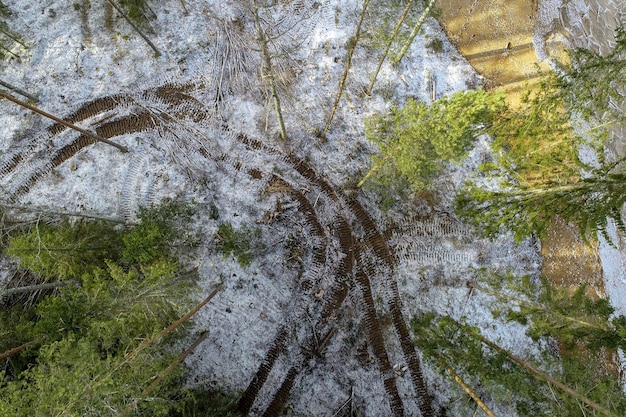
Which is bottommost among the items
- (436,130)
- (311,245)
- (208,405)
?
(208,405)

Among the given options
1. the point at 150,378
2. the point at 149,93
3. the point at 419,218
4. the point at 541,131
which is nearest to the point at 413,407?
the point at 419,218

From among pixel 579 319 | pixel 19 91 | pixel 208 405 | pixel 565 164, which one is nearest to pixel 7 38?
pixel 19 91

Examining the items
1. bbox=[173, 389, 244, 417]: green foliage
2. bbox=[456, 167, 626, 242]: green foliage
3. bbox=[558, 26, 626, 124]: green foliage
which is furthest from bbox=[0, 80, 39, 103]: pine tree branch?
bbox=[558, 26, 626, 124]: green foliage

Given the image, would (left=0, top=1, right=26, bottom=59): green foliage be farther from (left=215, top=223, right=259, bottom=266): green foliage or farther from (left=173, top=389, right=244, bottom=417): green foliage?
(left=173, top=389, right=244, bottom=417): green foliage

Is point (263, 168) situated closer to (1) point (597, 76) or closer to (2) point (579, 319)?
(1) point (597, 76)

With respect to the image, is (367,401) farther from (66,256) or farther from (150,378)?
(66,256)

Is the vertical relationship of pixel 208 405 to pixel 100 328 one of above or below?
below

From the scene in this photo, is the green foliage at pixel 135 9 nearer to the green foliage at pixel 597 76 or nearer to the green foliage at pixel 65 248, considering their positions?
the green foliage at pixel 65 248
